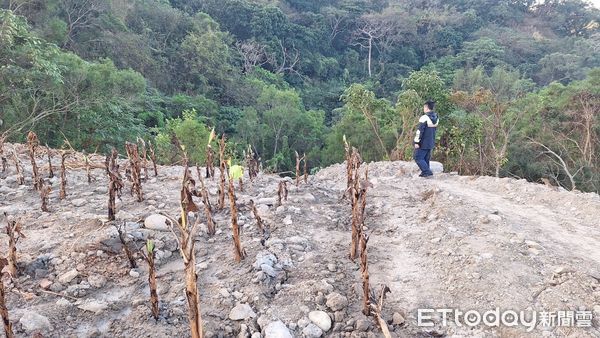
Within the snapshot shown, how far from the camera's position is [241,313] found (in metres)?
2.68

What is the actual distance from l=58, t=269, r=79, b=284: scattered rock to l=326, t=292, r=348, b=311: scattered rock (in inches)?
67.7

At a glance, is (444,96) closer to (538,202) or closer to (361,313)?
(538,202)

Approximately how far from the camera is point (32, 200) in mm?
4328

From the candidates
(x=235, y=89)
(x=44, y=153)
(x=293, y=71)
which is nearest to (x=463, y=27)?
(x=293, y=71)

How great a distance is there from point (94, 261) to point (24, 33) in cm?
934

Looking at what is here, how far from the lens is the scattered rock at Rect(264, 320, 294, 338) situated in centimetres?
250

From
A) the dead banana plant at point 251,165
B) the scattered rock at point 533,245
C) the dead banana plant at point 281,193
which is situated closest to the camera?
the scattered rock at point 533,245

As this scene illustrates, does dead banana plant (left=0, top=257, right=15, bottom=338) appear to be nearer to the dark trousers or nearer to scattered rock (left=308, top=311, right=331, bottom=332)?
scattered rock (left=308, top=311, right=331, bottom=332)

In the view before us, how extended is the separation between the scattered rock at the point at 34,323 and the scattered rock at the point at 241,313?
40.5 inches

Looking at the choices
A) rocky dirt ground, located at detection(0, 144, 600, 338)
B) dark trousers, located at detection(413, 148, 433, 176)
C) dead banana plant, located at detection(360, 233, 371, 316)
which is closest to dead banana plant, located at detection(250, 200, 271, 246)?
rocky dirt ground, located at detection(0, 144, 600, 338)

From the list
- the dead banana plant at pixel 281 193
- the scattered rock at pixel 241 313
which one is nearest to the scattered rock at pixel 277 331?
the scattered rock at pixel 241 313

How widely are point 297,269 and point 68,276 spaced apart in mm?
1569

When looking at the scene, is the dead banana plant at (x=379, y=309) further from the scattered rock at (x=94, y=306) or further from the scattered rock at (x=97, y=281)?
the scattered rock at (x=97, y=281)

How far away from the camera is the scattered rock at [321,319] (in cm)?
262
